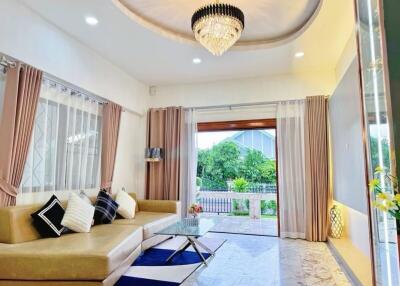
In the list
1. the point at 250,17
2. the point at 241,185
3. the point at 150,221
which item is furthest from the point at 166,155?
the point at 250,17

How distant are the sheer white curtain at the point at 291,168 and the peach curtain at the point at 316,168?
0.11 meters

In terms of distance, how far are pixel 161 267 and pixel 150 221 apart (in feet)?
2.81

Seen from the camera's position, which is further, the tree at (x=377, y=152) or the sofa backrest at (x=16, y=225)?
the sofa backrest at (x=16, y=225)

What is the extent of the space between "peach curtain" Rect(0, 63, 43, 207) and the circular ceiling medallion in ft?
4.54

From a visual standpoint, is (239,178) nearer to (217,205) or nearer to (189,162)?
(217,205)

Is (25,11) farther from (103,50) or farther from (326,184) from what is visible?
(326,184)

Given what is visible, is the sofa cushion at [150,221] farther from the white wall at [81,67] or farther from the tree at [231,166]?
the tree at [231,166]

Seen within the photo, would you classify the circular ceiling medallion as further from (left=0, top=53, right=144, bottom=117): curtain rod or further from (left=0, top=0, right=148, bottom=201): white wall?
(left=0, top=53, right=144, bottom=117): curtain rod

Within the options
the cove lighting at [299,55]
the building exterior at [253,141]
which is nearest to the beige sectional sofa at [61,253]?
the cove lighting at [299,55]

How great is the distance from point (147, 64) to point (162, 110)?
1214mm

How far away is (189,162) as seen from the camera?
564 cm

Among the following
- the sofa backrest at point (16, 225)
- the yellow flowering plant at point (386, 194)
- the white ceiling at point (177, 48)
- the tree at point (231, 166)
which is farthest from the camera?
the tree at point (231, 166)

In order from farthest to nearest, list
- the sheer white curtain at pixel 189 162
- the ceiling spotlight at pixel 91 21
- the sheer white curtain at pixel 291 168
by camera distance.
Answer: the sheer white curtain at pixel 189 162 → the sheer white curtain at pixel 291 168 → the ceiling spotlight at pixel 91 21

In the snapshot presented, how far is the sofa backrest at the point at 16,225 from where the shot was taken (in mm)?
2824
